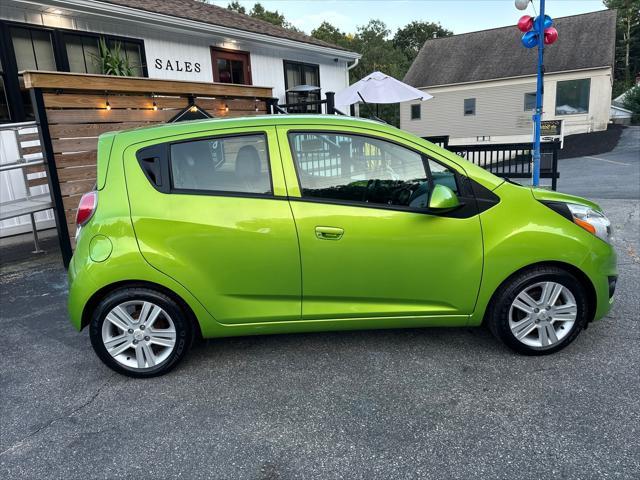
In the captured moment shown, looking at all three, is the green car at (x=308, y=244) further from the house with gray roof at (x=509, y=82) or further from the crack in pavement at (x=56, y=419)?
the house with gray roof at (x=509, y=82)

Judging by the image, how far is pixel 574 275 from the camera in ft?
10.1

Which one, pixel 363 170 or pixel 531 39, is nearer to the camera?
pixel 363 170

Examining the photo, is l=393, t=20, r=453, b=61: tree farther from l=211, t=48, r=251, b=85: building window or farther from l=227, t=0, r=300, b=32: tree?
l=211, t=48, r=251, b=85: building window

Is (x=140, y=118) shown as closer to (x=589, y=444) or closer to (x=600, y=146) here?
(x=589, y=444)

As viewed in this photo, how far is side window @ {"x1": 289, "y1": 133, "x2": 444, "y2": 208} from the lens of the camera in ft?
9.81

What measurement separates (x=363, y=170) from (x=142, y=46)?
7.58m

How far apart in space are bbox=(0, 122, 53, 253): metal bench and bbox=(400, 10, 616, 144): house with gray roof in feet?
85.1

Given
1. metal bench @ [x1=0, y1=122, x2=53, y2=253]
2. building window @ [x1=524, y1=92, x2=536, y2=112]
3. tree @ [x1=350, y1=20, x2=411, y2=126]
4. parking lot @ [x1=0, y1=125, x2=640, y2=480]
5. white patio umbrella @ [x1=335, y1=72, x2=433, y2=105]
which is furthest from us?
tree @ [x1=350, y1=20, x2=411, y2=126]

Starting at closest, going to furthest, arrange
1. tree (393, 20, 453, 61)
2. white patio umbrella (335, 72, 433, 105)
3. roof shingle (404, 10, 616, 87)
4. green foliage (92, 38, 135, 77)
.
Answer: green foliage (92, 38, 135, 77) < white patio umbrella (335, 72, 433, 105) < roof shingle (404, 10, 616, 87) < tree (393, 20, 453, 61)

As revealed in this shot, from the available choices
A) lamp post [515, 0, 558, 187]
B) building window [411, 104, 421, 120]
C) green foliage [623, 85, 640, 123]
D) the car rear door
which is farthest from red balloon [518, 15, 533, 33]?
green foliage [623, 85, 640, 123]

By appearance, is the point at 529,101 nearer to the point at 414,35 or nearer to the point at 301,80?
the point at 301,80

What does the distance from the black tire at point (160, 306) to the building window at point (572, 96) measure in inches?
1130

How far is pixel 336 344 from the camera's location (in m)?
3.48

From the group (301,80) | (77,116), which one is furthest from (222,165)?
(301,80)
